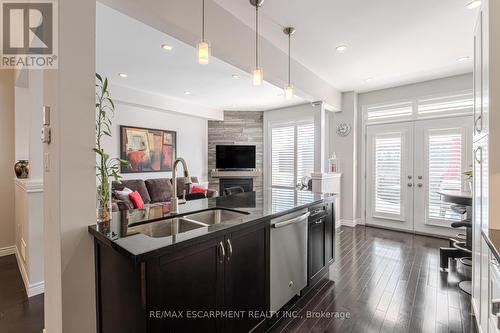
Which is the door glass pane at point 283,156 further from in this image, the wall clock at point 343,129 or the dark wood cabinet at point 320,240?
the dark wood cabinet at point 320,240

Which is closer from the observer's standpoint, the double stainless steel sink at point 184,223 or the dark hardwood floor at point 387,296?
the double stainless steel sink at point 184,223

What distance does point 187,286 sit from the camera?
1349mm

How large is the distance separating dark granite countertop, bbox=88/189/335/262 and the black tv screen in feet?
14.4

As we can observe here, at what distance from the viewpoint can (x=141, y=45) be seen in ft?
10.5

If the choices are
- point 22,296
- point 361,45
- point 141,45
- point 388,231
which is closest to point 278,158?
point 388,231

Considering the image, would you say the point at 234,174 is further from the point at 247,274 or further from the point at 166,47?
the point at 247,274

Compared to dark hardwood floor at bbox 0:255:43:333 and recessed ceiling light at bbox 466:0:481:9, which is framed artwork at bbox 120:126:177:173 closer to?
dark hardwood floor at bbox 0:255:43:333

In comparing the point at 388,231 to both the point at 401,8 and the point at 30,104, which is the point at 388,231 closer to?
the point at 401,8

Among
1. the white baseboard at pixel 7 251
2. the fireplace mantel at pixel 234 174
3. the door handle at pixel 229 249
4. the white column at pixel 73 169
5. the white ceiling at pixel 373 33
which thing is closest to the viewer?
the white column at pixel 73 169

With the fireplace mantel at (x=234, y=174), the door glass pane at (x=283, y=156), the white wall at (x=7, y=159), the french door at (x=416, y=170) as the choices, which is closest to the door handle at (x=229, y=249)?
the white wall at (x=7, y=159)

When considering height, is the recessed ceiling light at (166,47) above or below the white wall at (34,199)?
above

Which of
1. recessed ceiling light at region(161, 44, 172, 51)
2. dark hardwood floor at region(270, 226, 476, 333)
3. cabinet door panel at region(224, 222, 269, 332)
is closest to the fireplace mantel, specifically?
dark hardwood floor at region(270, 226, 476, 333)

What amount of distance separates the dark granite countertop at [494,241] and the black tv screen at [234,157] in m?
5.68

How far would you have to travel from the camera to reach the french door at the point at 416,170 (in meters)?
4.25
